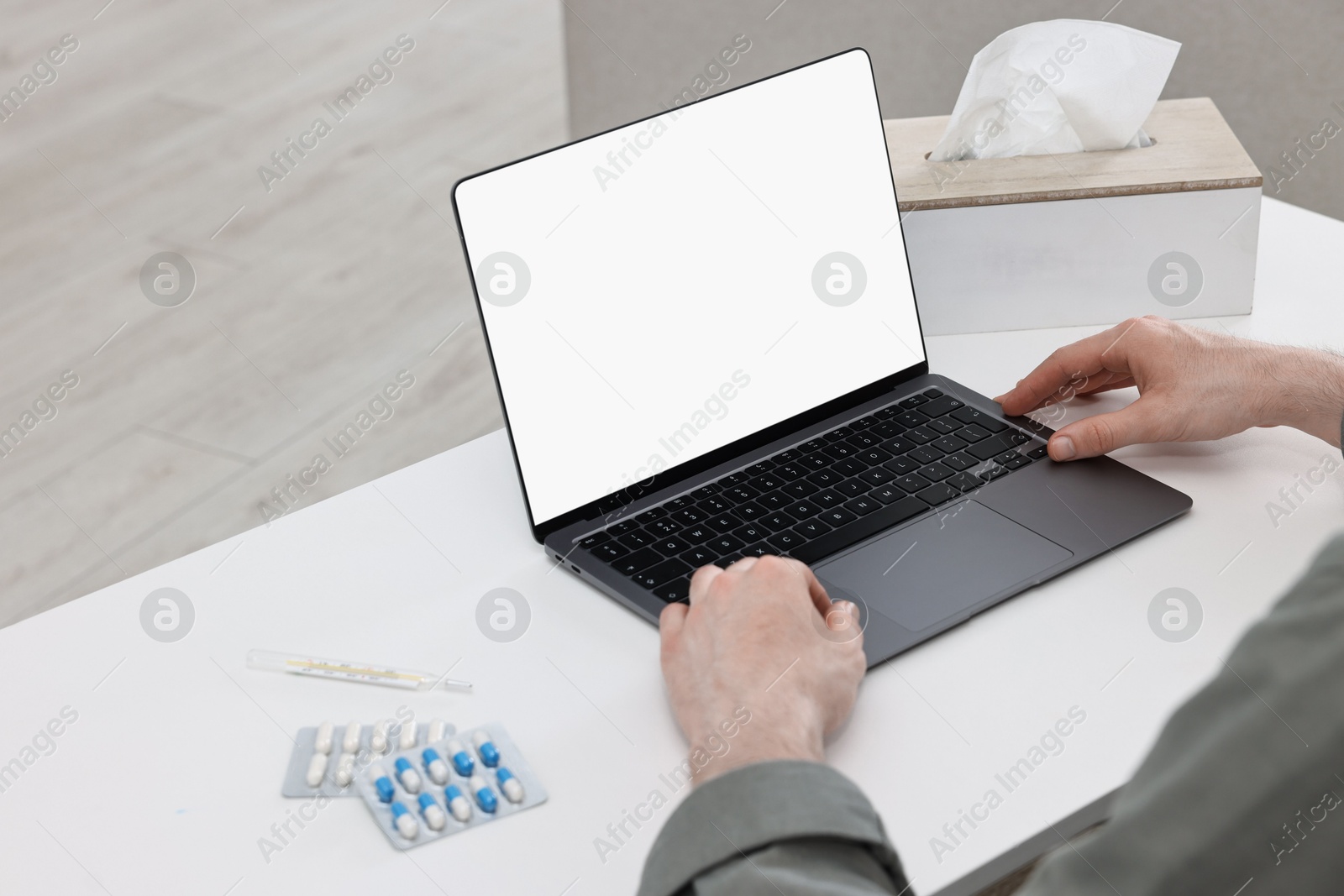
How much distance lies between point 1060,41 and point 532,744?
3.30 feet

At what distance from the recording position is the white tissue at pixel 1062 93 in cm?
137

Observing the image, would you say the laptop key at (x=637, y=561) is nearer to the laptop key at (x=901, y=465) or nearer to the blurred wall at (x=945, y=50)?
the laptop key at (x=901, y=465)

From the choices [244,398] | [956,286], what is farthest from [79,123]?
[956,286]

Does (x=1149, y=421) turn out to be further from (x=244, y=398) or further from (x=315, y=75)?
(x=315, y=75)

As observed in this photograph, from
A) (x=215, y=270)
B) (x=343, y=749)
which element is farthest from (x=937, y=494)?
(x=215, y=270)

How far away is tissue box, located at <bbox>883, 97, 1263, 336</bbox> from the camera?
1318 millimetres

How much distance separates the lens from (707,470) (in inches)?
41.7

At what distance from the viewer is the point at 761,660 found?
2.63 ft

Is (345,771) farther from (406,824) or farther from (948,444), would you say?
(948,444)

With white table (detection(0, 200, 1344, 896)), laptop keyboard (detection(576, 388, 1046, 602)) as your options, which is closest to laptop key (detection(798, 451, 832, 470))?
laptop keyboard (detection(576, 388, 1046, 602))

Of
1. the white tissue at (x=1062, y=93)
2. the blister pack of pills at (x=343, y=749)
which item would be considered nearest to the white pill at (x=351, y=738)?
the blister pack of pills at (x=343, y=749)

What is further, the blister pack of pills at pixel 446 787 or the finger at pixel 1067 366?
the finger at pixel 1067 366

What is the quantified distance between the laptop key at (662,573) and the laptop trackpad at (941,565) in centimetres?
10

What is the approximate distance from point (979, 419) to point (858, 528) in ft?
0.72
